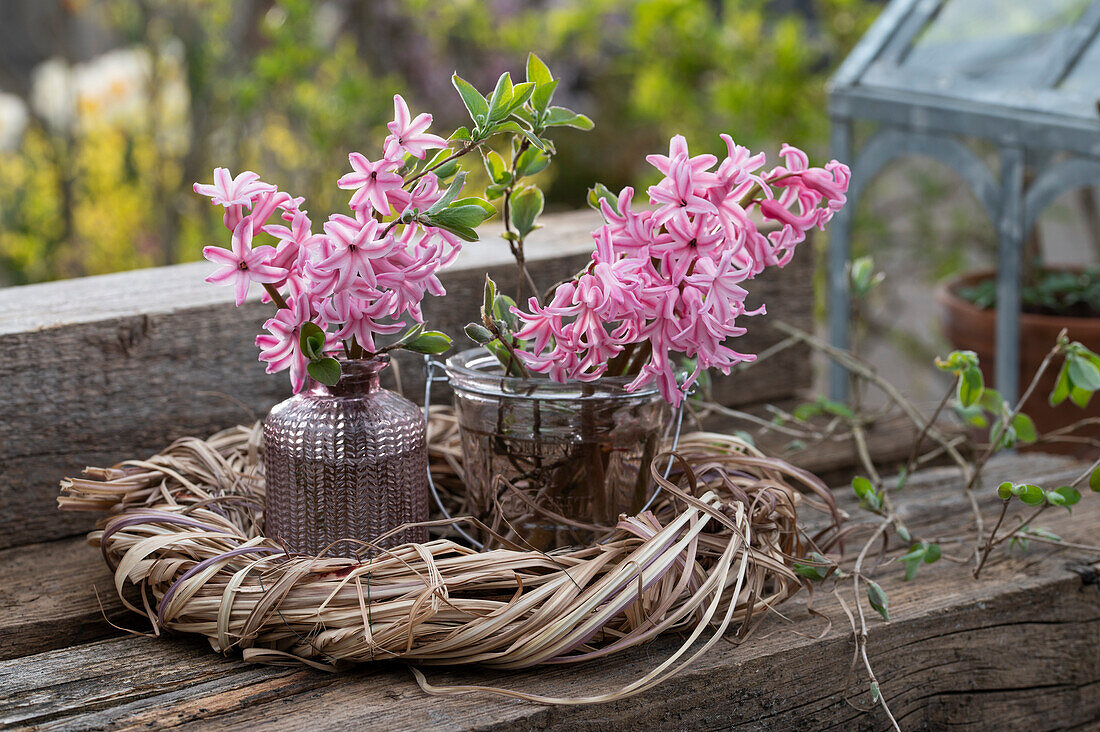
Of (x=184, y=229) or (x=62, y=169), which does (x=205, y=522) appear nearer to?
(x=62, y=169)

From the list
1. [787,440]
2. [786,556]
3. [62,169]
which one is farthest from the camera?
[62,169]

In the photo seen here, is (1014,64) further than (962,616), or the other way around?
(1014,64)

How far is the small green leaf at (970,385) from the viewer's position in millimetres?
1056

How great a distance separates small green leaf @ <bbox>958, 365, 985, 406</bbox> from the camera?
1.06 m

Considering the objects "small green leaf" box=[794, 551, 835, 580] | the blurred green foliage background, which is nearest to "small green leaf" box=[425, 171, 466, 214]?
"small green leaf" box=[794, 551, 835, 580]

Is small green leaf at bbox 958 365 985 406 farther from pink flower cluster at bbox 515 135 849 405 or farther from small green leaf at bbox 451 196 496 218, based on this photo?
small green leaf at bbox 451 196 496 218

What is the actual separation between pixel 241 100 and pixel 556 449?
2.21 m

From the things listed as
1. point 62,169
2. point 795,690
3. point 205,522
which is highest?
point 62,169

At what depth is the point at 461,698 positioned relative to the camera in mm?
792

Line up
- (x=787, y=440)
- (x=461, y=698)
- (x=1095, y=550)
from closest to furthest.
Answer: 1. (x=461, y=698)
2. (x=1095, y=550)
3. (x=787, y=440)

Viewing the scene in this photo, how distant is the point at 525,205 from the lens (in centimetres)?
93

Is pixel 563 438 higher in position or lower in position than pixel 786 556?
higher

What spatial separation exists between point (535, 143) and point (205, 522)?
450 millimetres

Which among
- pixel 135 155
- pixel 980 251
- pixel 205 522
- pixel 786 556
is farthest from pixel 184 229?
pixel 786 556
